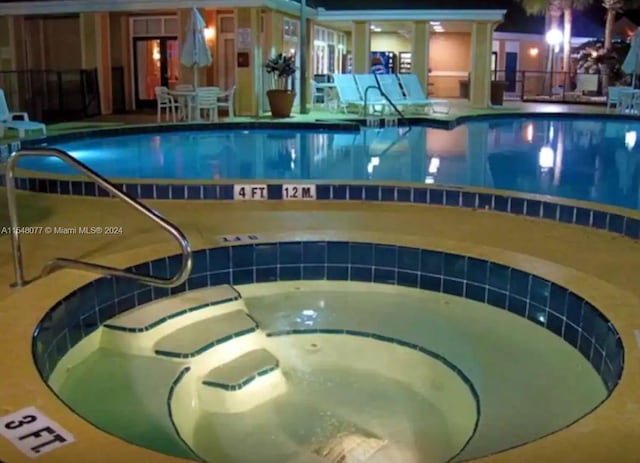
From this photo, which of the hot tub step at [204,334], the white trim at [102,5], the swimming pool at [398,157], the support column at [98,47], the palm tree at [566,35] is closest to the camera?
the hot tub step at [204,334]

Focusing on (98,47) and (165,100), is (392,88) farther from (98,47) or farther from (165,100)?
(98,47)

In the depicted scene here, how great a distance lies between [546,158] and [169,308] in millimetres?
6360

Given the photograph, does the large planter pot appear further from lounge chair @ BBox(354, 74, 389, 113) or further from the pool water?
the pool water

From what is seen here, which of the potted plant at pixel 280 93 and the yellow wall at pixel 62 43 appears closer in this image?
the potted plant at pixel 280 93

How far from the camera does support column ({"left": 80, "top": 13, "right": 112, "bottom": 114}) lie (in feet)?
49.0

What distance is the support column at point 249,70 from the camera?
1434cm

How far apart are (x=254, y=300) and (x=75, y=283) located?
4.01 feet

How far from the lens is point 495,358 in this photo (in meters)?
3.94

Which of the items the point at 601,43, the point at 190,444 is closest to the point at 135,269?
the point at 190,444

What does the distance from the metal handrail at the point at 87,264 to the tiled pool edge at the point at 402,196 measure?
181 cm

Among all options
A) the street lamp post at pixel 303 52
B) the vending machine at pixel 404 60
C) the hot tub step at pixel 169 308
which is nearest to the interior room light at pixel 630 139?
the street lamp post at pixel 303 52

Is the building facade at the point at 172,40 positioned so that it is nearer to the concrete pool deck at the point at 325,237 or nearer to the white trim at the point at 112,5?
the white trim at the point at 112,5

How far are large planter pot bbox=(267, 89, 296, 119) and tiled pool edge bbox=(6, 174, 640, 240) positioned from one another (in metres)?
7.36

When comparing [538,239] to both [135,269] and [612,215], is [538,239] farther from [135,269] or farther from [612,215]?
[135,269]
